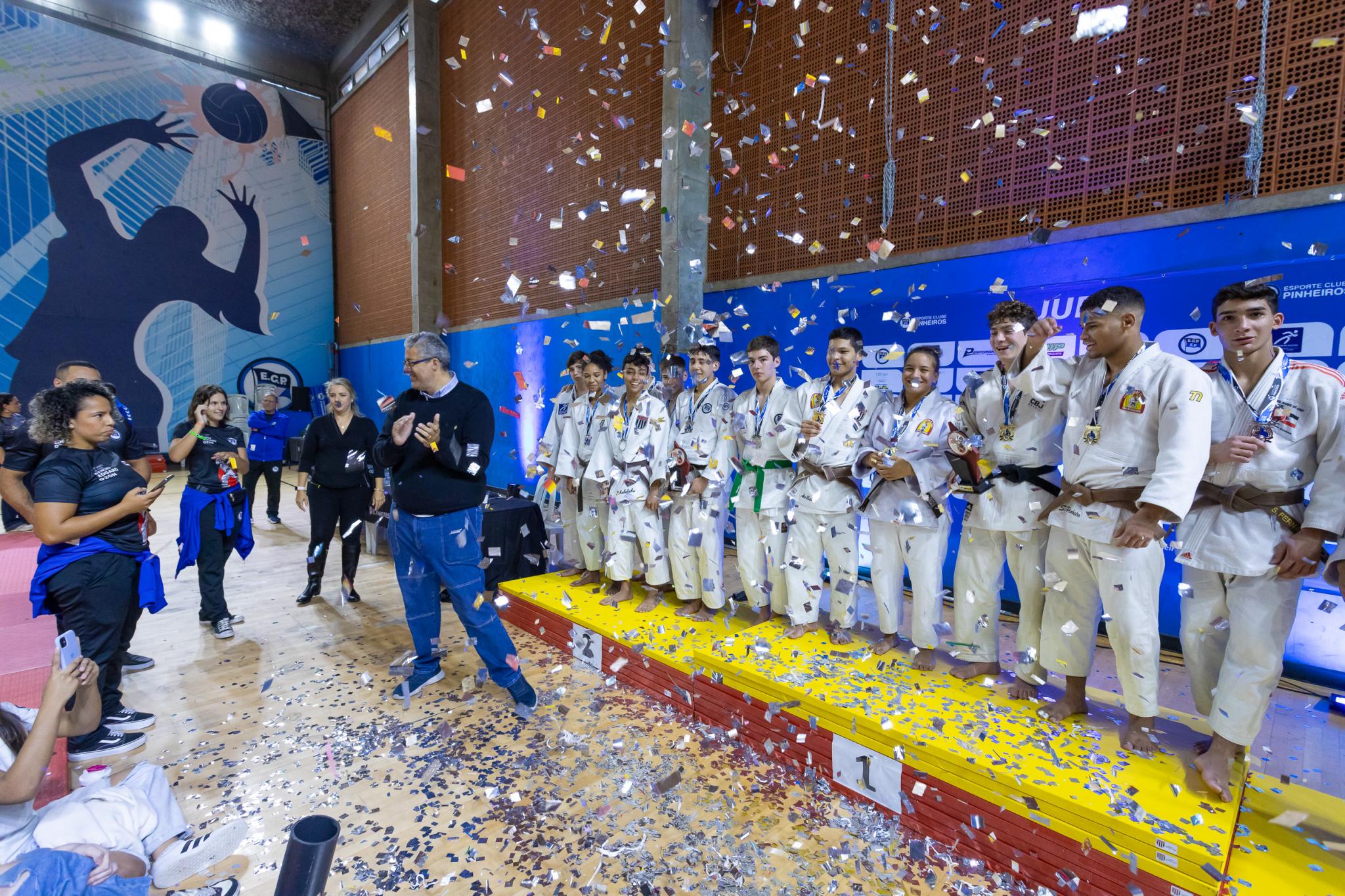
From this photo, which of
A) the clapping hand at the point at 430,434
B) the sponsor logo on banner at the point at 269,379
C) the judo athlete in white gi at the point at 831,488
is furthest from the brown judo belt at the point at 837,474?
the sponsor logo on banner at the point at 269,379

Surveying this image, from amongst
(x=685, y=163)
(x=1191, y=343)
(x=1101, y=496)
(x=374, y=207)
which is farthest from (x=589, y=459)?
(x=374, y=207)

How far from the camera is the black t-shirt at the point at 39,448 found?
2773mm

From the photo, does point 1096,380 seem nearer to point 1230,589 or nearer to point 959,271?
point 1230,589

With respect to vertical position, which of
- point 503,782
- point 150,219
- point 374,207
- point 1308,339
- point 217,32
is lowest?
point 503,782

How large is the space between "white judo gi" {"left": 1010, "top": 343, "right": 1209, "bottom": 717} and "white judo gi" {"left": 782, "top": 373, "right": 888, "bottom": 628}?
3.04 feet

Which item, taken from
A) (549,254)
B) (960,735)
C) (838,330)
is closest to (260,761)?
(960,735)

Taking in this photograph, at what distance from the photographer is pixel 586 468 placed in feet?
13.0

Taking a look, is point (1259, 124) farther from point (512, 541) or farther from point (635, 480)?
point (512, 541)

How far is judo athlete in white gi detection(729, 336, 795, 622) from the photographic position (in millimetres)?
3295

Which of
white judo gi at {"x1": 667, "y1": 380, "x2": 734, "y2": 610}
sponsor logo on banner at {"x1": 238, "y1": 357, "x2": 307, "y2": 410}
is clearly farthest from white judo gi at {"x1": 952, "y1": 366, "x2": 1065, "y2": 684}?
sponsor logo on banner at {"x1": 238, "y1": 357, "x2": 307, "y2": 410}

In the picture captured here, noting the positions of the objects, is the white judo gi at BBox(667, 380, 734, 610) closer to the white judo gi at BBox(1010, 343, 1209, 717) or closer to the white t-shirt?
the white judo gi at BBox(1010, 343, 1209, 717)

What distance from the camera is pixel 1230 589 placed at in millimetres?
1938

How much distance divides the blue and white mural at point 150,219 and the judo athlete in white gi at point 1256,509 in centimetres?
1464

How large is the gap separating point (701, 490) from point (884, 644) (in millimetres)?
1245
